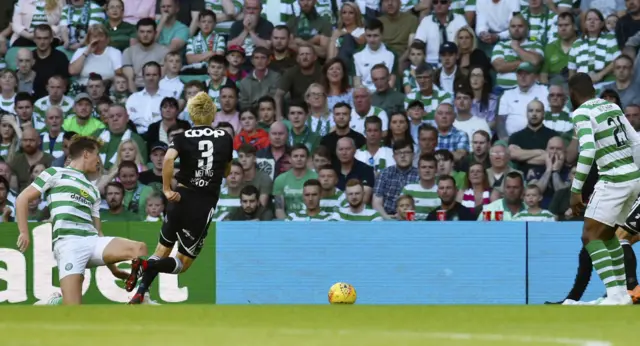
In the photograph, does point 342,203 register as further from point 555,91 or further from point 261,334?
point 261,334

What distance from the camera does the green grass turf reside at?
6.16m

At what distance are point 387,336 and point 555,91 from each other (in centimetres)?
967

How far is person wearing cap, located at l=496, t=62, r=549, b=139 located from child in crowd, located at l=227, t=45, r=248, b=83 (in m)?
3.42

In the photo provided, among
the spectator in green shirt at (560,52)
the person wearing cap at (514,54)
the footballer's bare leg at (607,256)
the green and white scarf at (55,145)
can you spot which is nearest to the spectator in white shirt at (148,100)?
the green and white scarf at (55,145)

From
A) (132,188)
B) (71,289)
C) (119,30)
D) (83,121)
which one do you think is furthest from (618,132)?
(119,30)

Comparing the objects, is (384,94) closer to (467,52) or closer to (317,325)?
(467,52)

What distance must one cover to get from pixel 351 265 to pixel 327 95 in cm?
309

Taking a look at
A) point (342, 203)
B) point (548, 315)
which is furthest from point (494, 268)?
point (548, 315)

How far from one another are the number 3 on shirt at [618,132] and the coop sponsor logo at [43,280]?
576cm

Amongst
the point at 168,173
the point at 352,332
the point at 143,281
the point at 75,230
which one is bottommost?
the point at 143,281

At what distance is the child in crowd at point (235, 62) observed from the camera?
16750 mm

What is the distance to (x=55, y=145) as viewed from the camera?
643 inches

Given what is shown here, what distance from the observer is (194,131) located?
37.1ft

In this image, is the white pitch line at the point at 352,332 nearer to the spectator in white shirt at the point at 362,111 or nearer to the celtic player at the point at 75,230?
the celtic player at the point at 75,230
